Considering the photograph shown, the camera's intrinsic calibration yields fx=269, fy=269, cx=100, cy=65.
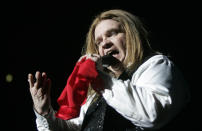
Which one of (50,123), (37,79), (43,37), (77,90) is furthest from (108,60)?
(43,37)

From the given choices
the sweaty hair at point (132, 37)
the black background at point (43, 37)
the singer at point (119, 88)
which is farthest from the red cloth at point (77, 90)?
the black background at point (43, 37)

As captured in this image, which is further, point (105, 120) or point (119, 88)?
point (105, 120)

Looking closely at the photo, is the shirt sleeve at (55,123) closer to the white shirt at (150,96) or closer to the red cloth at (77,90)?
the red cloth at (77,90)

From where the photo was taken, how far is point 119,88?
0.93 m

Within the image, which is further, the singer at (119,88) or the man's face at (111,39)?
the man's face at (111,39)

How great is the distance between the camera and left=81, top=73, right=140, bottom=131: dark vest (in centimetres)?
110

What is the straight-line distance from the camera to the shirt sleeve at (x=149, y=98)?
2.98 ft

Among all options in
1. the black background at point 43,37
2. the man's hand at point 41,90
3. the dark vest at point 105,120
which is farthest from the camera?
the black background at point 43,37

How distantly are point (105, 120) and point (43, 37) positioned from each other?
137 centimetres

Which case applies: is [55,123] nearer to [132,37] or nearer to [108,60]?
[108,60]

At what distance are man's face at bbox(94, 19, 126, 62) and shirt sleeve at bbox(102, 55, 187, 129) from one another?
0.34 m

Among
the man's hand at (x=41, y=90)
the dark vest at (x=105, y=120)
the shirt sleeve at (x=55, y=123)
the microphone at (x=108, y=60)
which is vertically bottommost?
the shirt sleeve at (x=55, y=123)

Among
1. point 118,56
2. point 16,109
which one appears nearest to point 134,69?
point 118,56

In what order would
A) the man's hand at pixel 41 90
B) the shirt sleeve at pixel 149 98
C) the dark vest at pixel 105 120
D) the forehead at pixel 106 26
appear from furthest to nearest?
1. the forehead at pixel 106 26
2. the man's hand at pixel 41 90
3. the dark vest at pixel 105 120
4. the shirt sleeve at pixel 149 98
